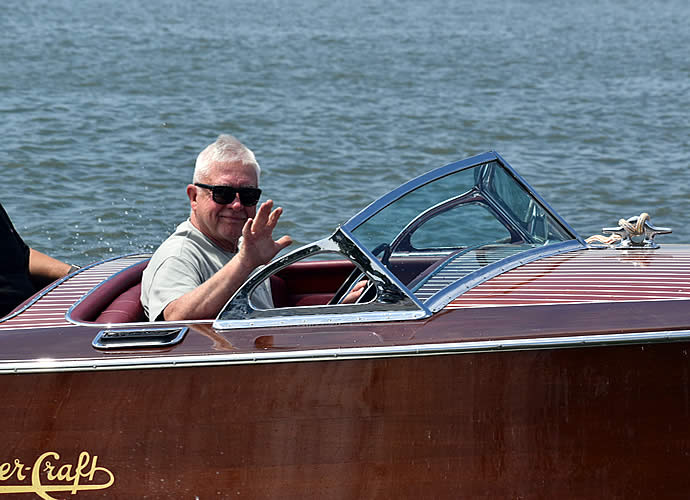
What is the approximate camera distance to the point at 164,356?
254 cm

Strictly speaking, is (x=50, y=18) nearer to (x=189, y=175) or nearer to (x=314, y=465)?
(x=189, y=175)

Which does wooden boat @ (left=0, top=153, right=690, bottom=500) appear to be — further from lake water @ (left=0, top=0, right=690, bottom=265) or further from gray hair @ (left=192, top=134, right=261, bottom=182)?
lake water @ (left=0, top=0, right=690, bottom=265)

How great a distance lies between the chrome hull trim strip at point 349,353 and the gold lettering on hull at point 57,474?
257 mm

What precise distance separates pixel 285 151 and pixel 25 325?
7498 millimetres

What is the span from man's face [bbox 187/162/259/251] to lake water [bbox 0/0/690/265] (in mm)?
3692

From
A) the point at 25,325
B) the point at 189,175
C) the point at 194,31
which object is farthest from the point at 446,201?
the point at 194,31

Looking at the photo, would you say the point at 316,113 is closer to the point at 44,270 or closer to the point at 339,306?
the point at 44,270

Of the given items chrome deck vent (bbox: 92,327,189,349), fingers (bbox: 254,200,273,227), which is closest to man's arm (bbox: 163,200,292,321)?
fingers (bbox: 254,200,273,227)

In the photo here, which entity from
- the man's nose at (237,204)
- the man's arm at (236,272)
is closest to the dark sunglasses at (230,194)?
the man's nose at (237,204)

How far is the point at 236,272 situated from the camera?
2709 mm

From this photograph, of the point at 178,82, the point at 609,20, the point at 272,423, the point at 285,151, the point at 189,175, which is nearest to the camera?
the point at 272,423

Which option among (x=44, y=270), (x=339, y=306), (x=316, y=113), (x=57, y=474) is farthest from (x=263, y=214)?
(x=316, y=113)

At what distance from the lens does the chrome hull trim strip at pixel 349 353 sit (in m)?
2.48

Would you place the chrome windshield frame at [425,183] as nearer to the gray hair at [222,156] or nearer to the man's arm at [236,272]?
the man's arm at [236,272]
